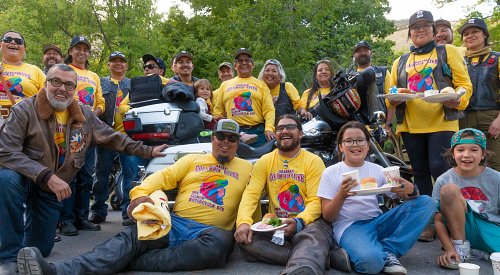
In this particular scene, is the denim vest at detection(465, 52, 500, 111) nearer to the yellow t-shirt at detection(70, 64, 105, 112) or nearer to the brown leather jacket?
the brown leather jacket

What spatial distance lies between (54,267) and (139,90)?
97.6 inches

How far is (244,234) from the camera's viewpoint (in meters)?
3.76

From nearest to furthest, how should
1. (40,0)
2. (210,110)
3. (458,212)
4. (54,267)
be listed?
(54,267), (458,212), (210,110), (40,0)

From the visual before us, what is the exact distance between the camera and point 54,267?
10.5 feet

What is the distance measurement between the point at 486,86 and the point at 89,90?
176 inches

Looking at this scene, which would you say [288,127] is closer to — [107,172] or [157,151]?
[157,151]

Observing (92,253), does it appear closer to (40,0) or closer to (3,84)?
(3,84)

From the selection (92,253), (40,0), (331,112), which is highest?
(40,0)

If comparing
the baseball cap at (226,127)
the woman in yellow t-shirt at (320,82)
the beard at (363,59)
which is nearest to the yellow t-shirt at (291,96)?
the woman in yellow t-shirt at (320,82)

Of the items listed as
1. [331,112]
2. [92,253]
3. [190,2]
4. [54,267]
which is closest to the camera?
[54,267]

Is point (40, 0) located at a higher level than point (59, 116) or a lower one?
higher

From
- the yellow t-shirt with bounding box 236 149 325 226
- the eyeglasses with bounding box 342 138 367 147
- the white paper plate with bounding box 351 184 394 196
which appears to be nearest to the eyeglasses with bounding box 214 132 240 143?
the yellow t-shirt with bounding box 236 149 325 226

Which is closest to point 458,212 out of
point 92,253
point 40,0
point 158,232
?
point 158,232

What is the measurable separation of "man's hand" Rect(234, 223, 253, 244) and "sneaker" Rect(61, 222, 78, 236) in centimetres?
229
